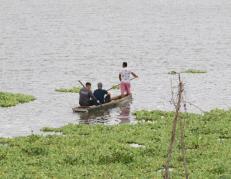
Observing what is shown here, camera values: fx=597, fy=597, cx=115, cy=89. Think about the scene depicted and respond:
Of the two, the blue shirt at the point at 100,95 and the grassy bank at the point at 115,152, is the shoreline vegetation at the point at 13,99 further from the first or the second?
the grassy bank at the point at 115,152

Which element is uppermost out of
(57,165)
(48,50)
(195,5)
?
(195,5)

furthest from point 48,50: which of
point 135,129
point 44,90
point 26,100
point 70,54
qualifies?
point 135,129

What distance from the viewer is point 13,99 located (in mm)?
35750

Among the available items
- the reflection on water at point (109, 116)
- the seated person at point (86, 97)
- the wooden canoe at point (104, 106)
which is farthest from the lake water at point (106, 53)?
the seated person at point (86, 97)

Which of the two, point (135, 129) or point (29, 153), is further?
point (135, 129)

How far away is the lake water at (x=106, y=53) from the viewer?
34250 millimetres

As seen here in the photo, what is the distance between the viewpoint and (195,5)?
5153 inches

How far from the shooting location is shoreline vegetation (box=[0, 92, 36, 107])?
34.5 metres

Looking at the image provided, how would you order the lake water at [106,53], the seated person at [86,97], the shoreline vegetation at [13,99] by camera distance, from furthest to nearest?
1. the shoreline vegetation at [13,99]
2. the lake water at [106,53]
3. the seated person at [86,97]

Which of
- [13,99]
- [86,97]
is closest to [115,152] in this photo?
[86,97]

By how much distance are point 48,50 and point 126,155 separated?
146 feet

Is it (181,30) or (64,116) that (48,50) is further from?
(64,116)

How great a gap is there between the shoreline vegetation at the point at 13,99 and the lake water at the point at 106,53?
64 cm

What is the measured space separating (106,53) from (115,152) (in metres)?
41.6
